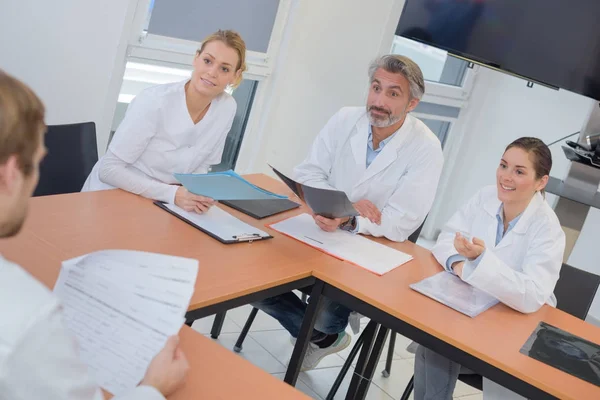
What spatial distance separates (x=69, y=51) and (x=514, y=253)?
1.92 metres

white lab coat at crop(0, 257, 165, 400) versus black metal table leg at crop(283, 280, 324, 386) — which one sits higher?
white lab coat at crop(0, 257, 165, 400)

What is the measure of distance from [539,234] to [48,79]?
1.98 meters

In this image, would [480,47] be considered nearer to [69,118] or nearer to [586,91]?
[586,91]

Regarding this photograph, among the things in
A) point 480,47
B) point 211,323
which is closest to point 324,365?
point 211,323

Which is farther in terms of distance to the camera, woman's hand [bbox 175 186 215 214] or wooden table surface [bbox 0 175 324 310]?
woman's hand [bbox 175 186 215 214]

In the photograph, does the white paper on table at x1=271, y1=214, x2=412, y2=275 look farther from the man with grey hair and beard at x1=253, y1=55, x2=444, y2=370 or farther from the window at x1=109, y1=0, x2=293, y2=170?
the window at x1=109, y1=0, x2=293, y2=170

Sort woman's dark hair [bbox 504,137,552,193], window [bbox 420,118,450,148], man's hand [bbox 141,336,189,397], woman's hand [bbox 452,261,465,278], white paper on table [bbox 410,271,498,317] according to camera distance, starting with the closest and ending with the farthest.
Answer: man's hand [bbox 141,336,189,397], white paper on table [bbox 410,271,498,317], woman's hand [bbox 452,261,465,278], woman's dark hair [bbox 504,137,552,193], window [bbox 420,118,450,148]

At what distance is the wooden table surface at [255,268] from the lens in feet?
6.18

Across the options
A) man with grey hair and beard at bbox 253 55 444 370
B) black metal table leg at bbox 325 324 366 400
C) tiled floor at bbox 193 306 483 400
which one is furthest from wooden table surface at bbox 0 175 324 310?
tiled floor at bbox 193 306 483 400

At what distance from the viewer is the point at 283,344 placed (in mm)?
3420

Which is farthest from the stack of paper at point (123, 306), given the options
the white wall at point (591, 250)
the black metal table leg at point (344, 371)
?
the white wall at point (591, 250)

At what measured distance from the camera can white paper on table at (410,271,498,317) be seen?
7.43 ft

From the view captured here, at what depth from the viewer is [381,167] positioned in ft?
9.87

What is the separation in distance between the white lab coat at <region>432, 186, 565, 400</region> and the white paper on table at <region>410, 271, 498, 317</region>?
0.04 meters
